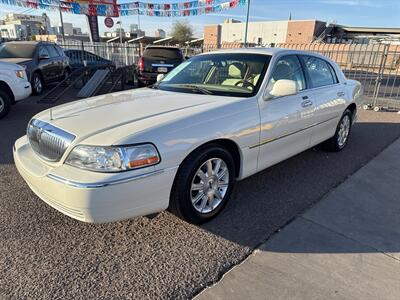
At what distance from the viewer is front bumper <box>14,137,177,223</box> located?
7.56 ft

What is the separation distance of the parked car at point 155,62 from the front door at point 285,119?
23.4 ft

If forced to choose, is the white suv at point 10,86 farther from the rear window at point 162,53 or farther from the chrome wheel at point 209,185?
the chrome wheel at point 209,185

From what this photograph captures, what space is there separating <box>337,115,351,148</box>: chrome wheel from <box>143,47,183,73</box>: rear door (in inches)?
261

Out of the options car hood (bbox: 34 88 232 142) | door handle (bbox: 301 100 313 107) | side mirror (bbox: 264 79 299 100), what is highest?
side mirror (bbox: 264 79 299 100)

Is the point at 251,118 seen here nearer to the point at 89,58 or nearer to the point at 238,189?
the point at 238,189

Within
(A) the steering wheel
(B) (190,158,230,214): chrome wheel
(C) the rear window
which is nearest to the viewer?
(B) (190,158,230,214): chrome wheel

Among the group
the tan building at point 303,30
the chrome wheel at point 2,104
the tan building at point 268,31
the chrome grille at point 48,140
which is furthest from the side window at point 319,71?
the tan building at point 303,30

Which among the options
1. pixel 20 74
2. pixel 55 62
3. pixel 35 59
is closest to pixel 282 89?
pixel 20 74

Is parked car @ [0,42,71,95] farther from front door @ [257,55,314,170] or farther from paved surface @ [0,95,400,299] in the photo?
front door @ [257,55,314,170]

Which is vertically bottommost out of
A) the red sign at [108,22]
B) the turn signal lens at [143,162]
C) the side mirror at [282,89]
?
the turn signal lens at [143,162]

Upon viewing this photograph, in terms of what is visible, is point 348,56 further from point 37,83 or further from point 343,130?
point 37,83

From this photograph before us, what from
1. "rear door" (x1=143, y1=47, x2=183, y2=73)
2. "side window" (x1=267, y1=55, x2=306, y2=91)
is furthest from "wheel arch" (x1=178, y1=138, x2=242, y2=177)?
"rear door" (x1=143, y1=47, x2=183, y2=73)

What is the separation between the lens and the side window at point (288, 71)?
142 inches

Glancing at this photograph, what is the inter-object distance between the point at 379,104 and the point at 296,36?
43.0 meters
